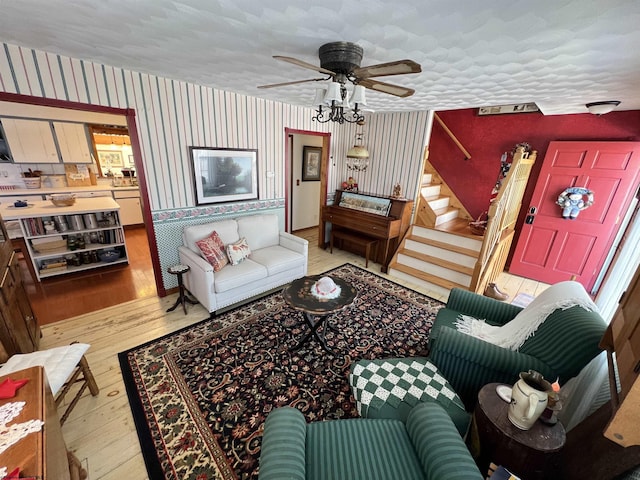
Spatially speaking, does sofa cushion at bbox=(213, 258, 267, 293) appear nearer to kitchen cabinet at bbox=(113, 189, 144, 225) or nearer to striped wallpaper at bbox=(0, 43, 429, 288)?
striped wallpaper at bbox=(0, 43, 429, 288)

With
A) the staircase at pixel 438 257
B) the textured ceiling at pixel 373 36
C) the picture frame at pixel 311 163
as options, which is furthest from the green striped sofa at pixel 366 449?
the picture frame at pixel 311 163

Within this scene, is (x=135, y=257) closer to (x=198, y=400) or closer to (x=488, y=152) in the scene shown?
(x=198, y=400)

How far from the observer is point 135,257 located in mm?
4238

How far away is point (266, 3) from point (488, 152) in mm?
4241

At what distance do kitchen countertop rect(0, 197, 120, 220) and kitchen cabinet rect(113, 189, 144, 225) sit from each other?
5.11 ft

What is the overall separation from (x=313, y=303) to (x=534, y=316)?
1579 millimetres

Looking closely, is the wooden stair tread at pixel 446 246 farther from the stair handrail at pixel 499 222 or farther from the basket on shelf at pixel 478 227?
the basket on shelf at pixel 478 227

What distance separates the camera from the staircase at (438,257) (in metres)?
3.45

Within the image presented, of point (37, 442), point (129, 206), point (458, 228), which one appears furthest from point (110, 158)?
point (458, 228)

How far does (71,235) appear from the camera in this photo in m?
3.62

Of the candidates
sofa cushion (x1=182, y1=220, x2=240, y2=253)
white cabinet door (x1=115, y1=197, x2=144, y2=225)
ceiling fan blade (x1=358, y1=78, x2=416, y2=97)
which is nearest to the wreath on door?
ceiling fan blade (x1=358, y1=78, x2=416, y2=97)

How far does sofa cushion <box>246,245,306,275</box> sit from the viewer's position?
3.12 meters

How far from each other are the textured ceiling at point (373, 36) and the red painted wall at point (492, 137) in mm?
1206

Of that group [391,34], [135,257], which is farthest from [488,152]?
[135,257]
